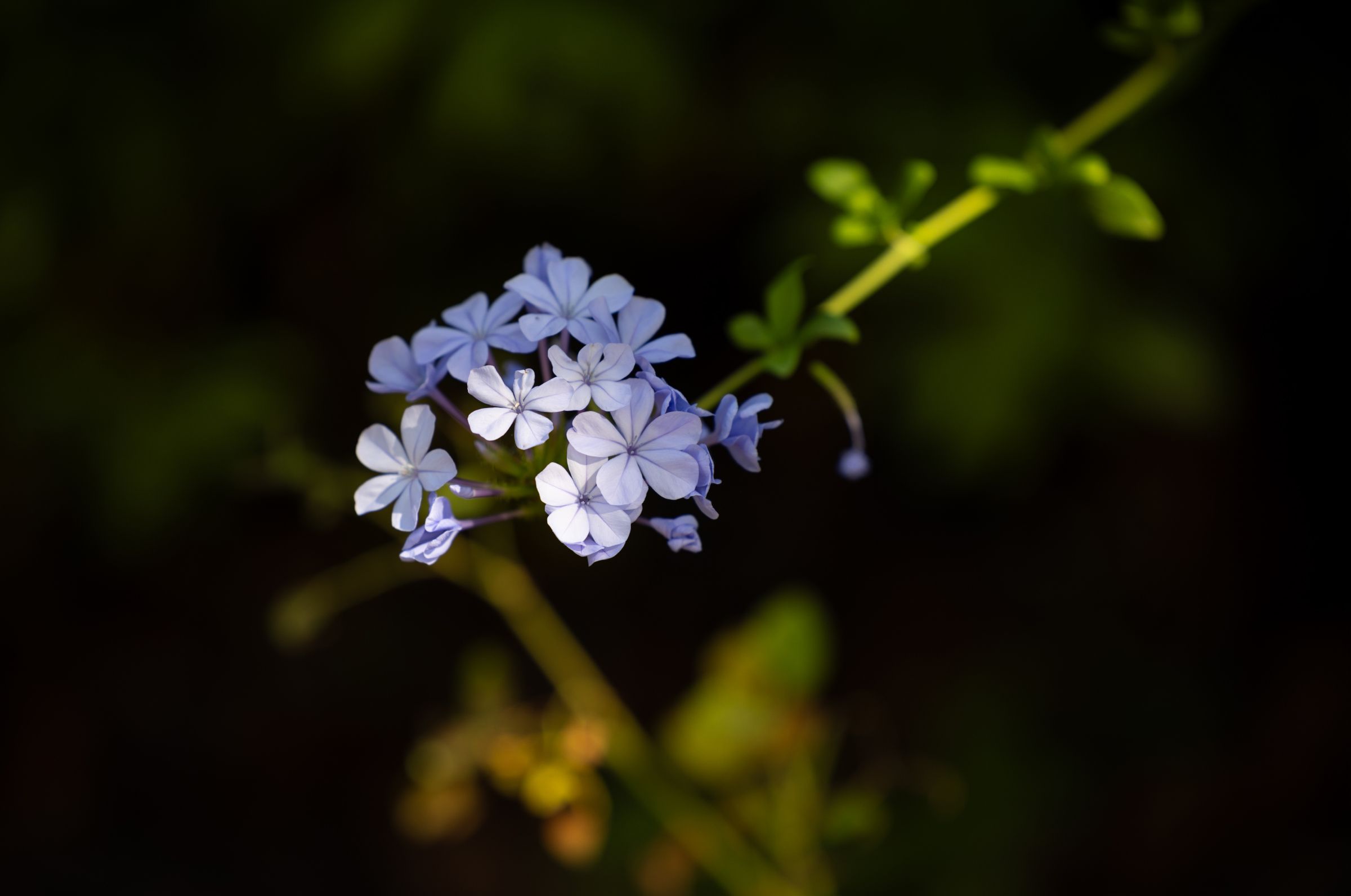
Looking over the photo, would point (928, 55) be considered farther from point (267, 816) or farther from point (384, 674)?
point (267, 816)

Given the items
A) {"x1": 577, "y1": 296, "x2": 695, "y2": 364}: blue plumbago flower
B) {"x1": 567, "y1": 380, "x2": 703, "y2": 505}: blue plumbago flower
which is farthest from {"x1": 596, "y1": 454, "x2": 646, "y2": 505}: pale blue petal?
{"x1": 577, "y1": 296, "x2": 695, "y2": 364}: blue plumbago flower

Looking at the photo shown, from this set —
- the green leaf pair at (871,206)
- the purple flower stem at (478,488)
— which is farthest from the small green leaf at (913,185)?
the purple flower stem at (478,488)

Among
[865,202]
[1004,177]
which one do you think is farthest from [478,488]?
[1004,177]

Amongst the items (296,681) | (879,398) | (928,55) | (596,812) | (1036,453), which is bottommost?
(596,812)

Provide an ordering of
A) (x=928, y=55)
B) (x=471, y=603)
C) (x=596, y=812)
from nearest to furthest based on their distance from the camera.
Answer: (x=596, y=812), (x=928, y=55), (x=471, y=603)

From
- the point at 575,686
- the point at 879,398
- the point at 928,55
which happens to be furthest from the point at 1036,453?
the point at 575,686

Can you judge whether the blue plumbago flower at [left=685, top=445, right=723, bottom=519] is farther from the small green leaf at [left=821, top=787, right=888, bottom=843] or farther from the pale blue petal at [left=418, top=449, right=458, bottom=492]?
the small green leaf at [left=821, top=787, right=888, bottom=843]
